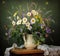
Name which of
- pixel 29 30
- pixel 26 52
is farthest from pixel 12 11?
pixel 26 52

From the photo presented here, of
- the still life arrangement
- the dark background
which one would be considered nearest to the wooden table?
the still life arrangement

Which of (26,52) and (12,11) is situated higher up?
(12,11)

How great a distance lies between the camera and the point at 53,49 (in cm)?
239

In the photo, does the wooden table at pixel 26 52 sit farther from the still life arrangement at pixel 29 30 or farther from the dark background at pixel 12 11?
the dark background at pixel 12 11

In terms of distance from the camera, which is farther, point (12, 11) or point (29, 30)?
point (12, 11)

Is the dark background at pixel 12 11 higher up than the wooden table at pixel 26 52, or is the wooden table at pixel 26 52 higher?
the dark background at pixel 12 11

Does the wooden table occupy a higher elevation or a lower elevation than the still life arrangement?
lower

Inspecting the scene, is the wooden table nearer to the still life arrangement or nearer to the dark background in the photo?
the still life arrangement

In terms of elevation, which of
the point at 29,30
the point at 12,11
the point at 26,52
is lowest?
the point at 26,52

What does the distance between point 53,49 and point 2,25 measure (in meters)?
0.90

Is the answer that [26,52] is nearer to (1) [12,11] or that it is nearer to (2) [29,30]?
(2) [29,30]

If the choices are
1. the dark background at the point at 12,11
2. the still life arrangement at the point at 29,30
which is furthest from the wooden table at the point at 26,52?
the dark background at the point at 12,11

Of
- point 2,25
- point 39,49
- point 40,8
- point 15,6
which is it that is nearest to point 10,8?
point 15,6

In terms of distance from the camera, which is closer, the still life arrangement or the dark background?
the still life arrangement
